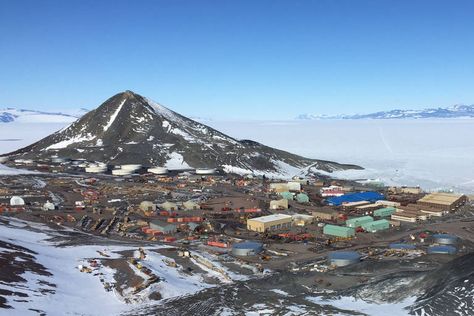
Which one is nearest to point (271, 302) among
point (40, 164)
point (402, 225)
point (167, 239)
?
point (167, 239)

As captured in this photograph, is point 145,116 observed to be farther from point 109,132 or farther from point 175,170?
point 175,170

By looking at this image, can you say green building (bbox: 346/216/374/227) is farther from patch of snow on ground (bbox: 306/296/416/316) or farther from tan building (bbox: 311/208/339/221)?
patch of snow on ground (bbox: 306/296/416/316)

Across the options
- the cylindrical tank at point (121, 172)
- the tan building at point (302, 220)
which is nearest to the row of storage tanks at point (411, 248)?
the tan building at point (302, 220)

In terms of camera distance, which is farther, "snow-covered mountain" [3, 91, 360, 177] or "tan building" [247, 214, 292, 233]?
"snow-covered mountain" [3, 91, 360, 177]

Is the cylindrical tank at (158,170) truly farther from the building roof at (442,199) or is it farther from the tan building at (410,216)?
the tan building at (410,216)

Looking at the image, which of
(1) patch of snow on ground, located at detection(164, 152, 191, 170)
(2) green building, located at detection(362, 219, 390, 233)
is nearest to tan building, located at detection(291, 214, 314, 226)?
(2) green building, located at detection(362, 219, 390, 233)

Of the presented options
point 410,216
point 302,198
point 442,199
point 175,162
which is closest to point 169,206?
point 302,198

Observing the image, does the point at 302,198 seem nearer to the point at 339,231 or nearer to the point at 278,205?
the point at 278,205
